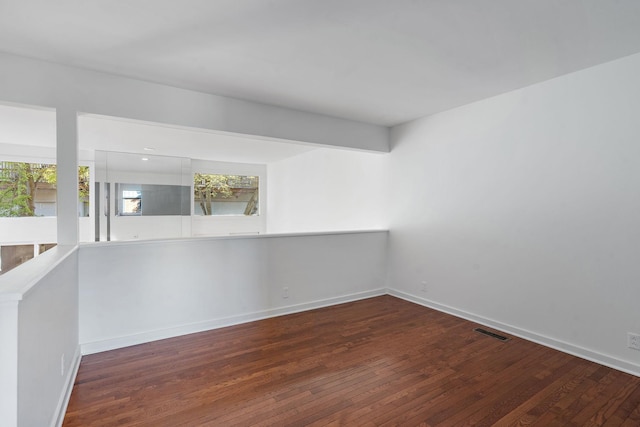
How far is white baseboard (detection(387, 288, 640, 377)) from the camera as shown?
2500 mm

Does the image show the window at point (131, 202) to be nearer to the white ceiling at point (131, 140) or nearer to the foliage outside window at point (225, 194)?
the white ceiling at point (131, 140)

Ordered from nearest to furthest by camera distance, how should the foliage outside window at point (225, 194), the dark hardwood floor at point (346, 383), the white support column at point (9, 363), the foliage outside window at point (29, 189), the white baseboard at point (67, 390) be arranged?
1. the white support column at point (9, 363)
2. the white baseboard at point (67, 390)
3. the dark hardwood floor at point (346, 383)
4. the foliage outside window at point (29, 189)
5. the foliage outside window at point (225, 194)

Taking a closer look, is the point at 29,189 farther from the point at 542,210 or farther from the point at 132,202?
the point at 542,210

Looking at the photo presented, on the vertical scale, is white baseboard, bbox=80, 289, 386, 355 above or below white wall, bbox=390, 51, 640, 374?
below

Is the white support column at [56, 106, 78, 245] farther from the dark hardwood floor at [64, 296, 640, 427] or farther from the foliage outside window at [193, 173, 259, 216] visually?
the foliage outside window at [193, 173, 259, 216]

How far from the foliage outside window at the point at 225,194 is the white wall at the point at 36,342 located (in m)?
5.49

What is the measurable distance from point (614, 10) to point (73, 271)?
163 inches

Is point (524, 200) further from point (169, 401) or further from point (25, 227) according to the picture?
point (25, 227)

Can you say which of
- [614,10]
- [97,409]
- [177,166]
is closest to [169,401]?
[97,409]

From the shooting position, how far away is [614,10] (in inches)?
75.0

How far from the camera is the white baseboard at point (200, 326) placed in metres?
2.81

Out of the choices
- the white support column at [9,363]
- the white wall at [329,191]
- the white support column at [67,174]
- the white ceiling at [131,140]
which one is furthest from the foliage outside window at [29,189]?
the white support column at [9,363]

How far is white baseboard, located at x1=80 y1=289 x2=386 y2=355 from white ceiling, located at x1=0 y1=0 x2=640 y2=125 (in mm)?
2389

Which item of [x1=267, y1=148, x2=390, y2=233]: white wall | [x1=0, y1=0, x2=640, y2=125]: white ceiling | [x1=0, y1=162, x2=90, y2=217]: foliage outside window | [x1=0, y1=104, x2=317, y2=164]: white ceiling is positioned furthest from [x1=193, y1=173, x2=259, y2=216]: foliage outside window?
[x1=0, y1=0, x2=640, y2=125]: white ceiling
